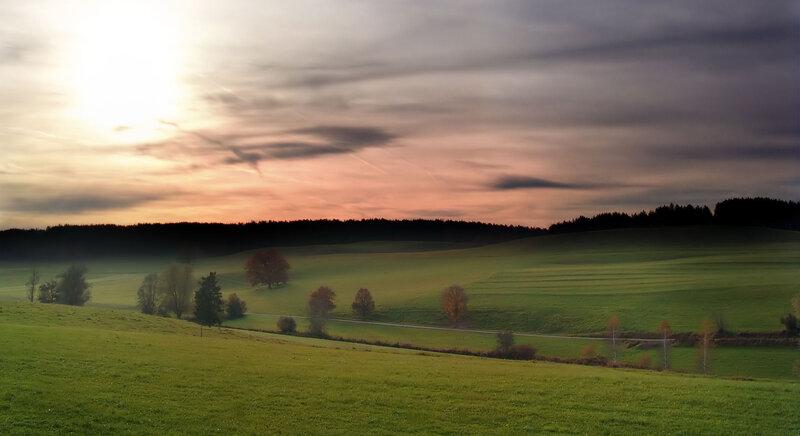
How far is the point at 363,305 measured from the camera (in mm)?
118125

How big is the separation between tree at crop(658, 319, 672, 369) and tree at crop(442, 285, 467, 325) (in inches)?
1264

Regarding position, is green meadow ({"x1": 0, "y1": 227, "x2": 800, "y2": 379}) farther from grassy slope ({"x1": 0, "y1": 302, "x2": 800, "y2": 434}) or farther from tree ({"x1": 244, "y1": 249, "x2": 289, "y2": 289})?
grassy slope ({"x1": 0, "y1": 302, "x2": 800, "y2": 434})

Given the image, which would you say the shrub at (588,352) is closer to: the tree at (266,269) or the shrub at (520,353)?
the shrub at (520,353)

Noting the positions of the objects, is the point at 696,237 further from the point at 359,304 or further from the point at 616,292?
the point at 359,304

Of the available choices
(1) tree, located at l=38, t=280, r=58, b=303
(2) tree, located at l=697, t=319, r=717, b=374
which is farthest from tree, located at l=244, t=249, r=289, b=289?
(2) tree, located at l=697, t=319, r=717, b=374

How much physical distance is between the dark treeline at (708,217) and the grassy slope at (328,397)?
145m

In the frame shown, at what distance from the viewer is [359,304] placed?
119 m

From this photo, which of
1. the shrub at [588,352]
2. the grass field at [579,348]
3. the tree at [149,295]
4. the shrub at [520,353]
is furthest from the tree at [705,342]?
the tree at [149,295]

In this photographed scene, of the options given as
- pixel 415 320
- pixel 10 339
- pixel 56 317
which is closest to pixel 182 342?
pixel 10 339

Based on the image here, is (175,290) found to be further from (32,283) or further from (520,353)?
(520,353)

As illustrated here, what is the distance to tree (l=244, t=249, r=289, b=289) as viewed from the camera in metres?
153

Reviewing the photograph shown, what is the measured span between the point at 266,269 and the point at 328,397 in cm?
12486

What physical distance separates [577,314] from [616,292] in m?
13.3

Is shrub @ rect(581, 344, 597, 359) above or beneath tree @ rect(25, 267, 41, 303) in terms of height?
beneath
